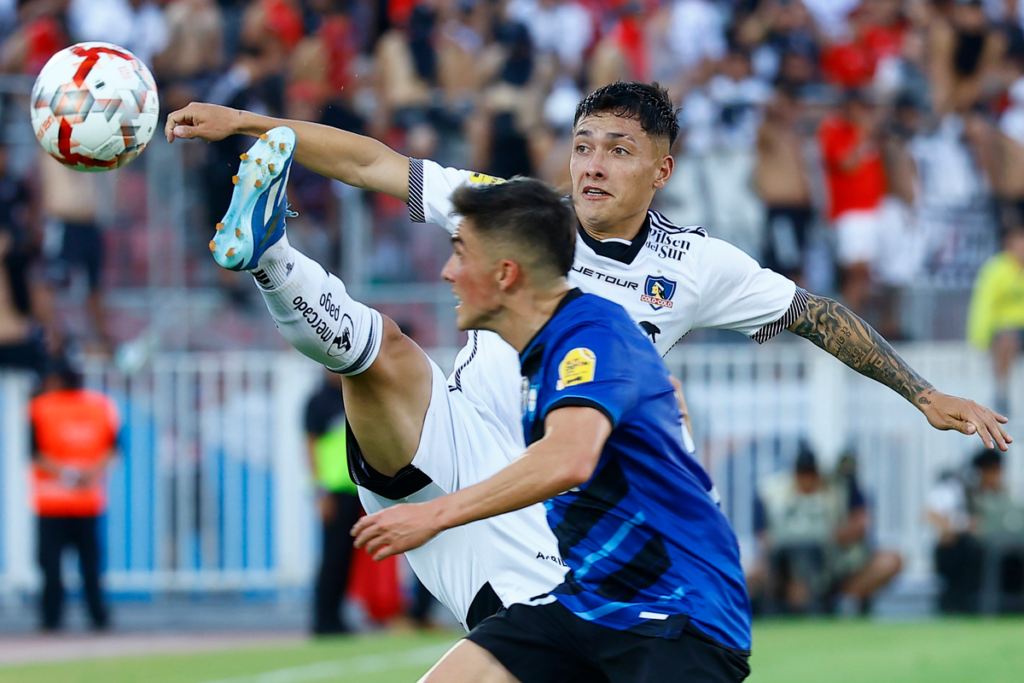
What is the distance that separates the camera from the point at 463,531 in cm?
528

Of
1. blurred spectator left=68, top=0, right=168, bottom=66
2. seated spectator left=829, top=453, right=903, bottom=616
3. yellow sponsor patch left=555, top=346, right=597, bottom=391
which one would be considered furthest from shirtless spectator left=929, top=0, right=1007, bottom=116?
yellow sponsor patch left=555, top=346, right=597, bottom=391

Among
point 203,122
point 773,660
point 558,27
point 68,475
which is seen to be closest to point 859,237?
point 558,27

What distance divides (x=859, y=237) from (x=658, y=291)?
8746mm

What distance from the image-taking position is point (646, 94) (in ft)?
17.6

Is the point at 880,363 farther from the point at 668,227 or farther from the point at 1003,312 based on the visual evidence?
the point at 1003,312

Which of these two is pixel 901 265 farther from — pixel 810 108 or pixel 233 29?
pixel 233 29

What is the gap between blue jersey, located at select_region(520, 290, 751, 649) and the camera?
13.2ft

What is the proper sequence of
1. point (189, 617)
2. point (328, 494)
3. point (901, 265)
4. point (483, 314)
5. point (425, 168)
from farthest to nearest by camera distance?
point (901, 265) → point (189, 617) → point (328, 494) → point (425, 168) → point (483, 314)

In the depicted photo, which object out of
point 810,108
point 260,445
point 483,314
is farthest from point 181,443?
point 483,314

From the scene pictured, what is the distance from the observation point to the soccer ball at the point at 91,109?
5.02 m

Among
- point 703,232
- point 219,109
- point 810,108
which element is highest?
point 810,108

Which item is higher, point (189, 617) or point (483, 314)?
point (483, 314)

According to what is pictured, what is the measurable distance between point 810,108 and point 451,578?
32.7 ft

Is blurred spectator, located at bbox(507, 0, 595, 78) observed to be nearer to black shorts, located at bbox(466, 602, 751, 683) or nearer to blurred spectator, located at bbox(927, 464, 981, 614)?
blurred spectator, located at bbox(927, 464, 981, 614)
